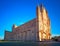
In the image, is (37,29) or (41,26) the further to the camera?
(41,26)

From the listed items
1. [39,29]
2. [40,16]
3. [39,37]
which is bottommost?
[39,37]

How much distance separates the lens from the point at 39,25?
8062cm

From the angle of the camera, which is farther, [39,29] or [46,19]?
[46,19]

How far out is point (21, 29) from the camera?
349ft

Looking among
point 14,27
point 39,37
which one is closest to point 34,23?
point 39,37

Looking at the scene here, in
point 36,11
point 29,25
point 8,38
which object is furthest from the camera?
point 8,38

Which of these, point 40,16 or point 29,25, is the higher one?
point 40,16

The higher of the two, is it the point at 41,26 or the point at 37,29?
the point at 41,26

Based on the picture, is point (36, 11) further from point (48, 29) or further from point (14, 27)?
point (14, 27)

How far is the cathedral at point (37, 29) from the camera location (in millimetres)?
80731

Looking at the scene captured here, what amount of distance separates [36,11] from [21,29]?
97.0 feet

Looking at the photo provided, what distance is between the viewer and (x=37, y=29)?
265ft

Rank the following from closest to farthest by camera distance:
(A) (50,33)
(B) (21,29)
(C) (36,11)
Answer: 1. (C) (36,11)
2. (A) (50,33)
3. (B) (21,29)

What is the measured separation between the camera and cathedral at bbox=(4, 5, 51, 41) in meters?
80.7
